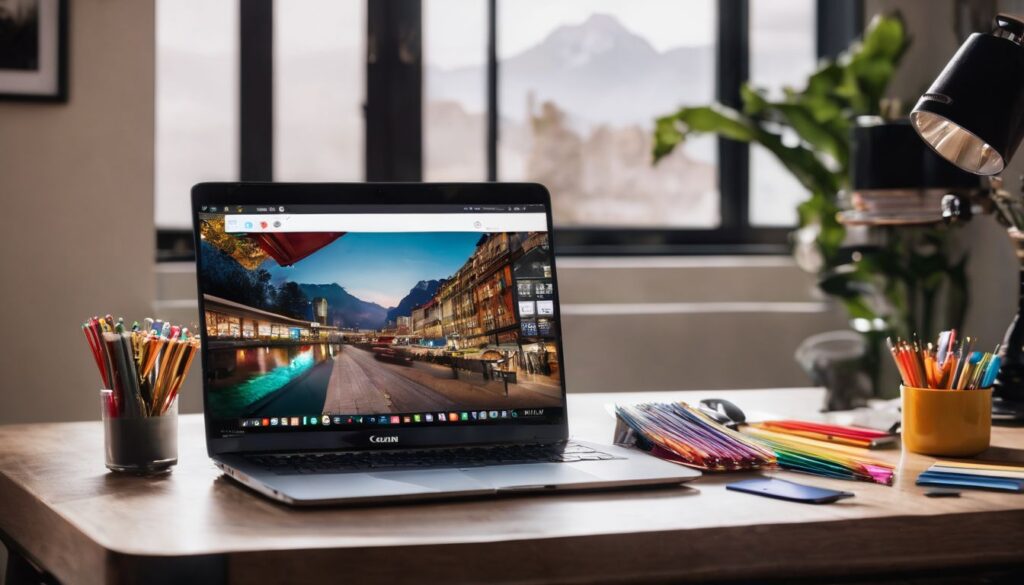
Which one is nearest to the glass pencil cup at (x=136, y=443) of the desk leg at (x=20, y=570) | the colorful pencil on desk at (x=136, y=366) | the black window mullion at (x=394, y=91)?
the colorful pencil on desk at (x=136, y=366)

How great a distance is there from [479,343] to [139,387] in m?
0.36

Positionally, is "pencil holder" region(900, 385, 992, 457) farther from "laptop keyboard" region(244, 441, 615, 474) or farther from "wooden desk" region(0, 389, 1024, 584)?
"laptop keyboard" region(244, 441, 615, 474)

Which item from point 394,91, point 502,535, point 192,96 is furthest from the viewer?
point 394,91

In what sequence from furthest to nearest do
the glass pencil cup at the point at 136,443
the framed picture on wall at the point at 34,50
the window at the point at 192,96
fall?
the window at the point at 192,96, the framed picture on wall at the point at 34,50, the glass pencil cup at the point at 136,443

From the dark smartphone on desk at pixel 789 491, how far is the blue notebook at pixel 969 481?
Result: 12 cm

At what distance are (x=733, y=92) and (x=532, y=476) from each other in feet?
8.10

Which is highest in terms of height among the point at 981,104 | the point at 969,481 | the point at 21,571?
the point at 981,104

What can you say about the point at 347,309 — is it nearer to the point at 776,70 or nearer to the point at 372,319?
the point at 372,319

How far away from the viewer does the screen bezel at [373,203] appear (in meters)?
1.13

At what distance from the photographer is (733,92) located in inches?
130

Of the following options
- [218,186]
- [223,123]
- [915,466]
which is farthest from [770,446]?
[223,123]

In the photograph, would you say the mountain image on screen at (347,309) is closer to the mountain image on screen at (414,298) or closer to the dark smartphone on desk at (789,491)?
the mountain image on screen at (414,298)

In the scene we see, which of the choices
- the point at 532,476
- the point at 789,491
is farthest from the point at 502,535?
the point at 789,491

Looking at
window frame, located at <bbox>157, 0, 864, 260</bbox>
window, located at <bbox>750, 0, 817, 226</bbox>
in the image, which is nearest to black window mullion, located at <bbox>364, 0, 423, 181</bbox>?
window frame, located at <bbox>157, 0, 864, 260</bbox>
